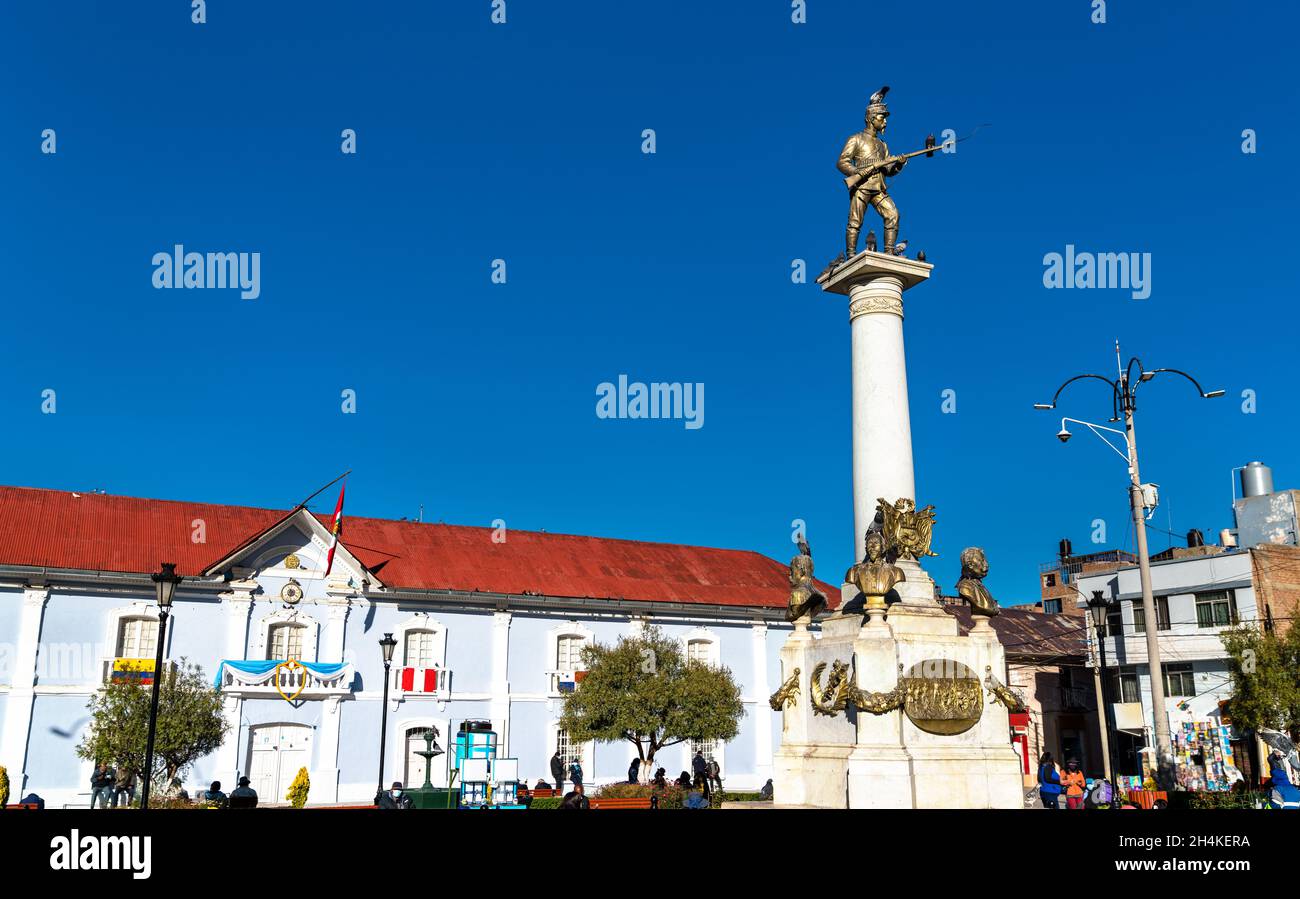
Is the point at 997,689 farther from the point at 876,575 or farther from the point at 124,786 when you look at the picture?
the point at 124,786

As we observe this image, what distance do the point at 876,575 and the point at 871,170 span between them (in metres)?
7.21

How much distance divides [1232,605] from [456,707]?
26.3m

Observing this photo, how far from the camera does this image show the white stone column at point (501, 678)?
35.5m

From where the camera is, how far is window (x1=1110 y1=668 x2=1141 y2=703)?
3675 cm

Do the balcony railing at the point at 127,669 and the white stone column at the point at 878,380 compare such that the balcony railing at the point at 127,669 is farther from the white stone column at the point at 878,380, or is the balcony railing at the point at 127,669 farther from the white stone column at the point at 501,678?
the white stone column at the point at 878,380

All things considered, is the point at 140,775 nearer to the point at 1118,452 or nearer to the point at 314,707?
the point at 314,707

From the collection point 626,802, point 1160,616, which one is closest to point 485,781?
point 626,802

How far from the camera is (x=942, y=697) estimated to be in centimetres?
1454

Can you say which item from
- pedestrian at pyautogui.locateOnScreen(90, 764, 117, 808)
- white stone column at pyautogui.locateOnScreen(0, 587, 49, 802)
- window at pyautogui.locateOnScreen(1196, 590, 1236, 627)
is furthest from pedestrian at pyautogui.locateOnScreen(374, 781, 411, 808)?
window at pyautogui.locateOnScreen(1196, 590, 1236, 627)

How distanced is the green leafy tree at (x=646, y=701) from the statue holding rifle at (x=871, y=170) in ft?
60.3

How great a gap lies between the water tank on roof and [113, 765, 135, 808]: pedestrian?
42417 mm

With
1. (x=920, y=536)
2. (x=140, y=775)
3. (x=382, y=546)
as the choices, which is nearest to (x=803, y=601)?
(x=920, y=536)

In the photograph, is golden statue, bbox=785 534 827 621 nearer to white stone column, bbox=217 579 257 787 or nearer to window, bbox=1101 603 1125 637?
white stone column, bbox=217 579 257 787
